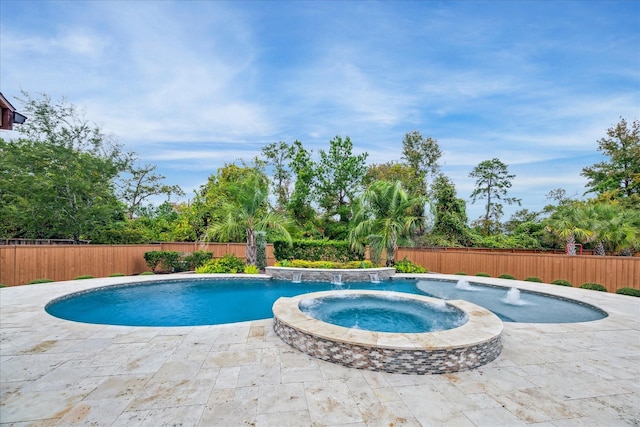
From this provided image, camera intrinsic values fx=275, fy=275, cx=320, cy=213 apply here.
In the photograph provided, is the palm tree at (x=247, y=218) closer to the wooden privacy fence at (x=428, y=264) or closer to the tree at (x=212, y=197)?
the tree at (x=212, y=197)

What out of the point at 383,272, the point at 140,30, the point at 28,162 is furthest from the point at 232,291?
the point at 28,162

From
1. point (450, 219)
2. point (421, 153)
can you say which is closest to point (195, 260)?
point (450, 219)

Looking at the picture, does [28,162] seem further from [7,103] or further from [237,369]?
[237,369]

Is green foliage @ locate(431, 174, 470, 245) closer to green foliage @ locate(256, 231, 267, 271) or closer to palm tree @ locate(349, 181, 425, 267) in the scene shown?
palm tree @ locate(349, 181, 425, 267)

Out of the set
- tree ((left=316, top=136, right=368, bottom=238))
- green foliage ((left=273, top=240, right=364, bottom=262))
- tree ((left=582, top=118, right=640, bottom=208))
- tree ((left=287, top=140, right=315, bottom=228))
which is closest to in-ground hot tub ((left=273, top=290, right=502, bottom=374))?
green foliage ((left=273, top=240, right=364, bottom=262))

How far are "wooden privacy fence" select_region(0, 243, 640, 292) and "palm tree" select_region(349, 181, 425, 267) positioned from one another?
2531 mm

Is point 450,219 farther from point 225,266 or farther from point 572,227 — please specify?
point 225,266

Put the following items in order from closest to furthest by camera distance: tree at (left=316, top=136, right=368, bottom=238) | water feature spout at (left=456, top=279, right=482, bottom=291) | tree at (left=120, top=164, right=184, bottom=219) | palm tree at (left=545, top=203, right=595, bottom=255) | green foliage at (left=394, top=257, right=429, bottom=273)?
water feature spout at (left=456, top=279, right=482, bottom=291) < palm tree at (left=545, top=203, right=595, bottom=255) < green foliage at (left=394, top=257, right=429, bottom=273) < tree at (left=316, top=136, right=368, bottom=238) < tree at (left=120, top=164, right=184, bottom=219)

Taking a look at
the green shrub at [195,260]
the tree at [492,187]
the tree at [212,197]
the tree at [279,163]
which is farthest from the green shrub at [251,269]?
the tree at [492,187]

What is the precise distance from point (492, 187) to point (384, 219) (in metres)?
18.6

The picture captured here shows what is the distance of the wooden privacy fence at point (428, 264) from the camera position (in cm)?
984

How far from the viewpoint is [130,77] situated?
1048 cm

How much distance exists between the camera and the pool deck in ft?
8.98

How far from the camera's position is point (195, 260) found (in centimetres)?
1354
